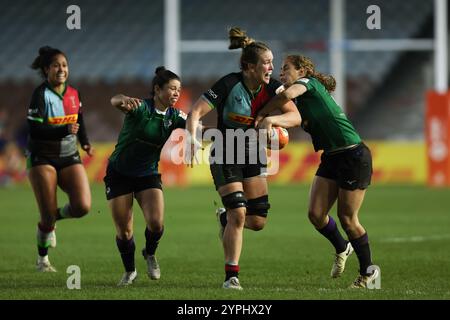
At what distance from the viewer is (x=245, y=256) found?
1250 cm

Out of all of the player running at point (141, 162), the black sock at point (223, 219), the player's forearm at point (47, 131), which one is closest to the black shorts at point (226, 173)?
the player running at point (141, 162)

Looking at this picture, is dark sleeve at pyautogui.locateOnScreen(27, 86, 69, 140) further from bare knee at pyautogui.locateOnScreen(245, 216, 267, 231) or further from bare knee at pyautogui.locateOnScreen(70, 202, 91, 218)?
bare knee at pyautogui.locateOnScreen(245, 216, 267, 231)

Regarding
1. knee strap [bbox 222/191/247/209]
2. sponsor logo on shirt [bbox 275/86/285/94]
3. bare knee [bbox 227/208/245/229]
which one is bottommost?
bare knee [bbox 227/208/245/229]

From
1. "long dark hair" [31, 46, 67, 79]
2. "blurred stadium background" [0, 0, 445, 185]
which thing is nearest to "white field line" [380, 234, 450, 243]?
"long dark hair" [31, 46, 67, 79]

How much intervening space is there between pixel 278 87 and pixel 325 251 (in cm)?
410

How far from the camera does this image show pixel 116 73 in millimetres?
36250

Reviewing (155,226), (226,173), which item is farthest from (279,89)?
(155,226)

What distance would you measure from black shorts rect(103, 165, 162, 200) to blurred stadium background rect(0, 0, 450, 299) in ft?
2.91

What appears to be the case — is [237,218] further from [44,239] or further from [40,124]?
[44,239]

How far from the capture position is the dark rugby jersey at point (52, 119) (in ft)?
34.9

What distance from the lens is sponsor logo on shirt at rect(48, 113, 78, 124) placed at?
1073 cm

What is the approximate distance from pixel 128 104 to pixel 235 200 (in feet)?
4.39
